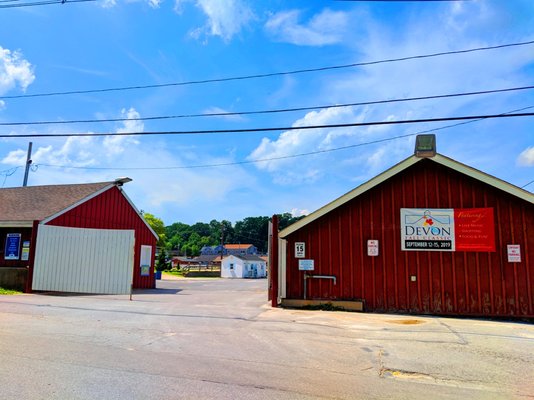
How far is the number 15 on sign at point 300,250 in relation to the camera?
1412 cm

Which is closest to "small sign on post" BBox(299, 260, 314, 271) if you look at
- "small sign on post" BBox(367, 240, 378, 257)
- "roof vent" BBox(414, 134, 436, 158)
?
"small sign on post" BBox(367, 240, 378, 257)

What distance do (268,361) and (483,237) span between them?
30.5 feet

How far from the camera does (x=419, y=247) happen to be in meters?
13.3

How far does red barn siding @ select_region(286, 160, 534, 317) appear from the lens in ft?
41.4

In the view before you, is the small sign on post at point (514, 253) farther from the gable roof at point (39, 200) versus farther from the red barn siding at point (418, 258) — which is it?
the gable roof at point (39, 200)

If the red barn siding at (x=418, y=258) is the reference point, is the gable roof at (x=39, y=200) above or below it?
above

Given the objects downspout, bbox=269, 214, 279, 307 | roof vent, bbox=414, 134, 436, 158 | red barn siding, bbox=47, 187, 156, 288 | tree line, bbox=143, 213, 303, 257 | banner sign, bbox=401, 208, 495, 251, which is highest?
tree line, bbox=143, 213, 303, 257

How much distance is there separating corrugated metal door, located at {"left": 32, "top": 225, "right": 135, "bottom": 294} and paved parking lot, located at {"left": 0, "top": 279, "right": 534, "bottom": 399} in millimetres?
4577

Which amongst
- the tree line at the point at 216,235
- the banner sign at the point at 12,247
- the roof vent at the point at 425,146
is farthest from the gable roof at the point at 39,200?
the tree line at the point at 216,235

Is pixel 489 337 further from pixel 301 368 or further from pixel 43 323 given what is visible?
pixel 43 323

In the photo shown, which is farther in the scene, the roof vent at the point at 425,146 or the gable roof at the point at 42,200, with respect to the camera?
the gable roof at the point at 42,200

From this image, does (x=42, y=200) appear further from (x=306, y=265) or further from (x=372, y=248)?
(x=372, y=248)

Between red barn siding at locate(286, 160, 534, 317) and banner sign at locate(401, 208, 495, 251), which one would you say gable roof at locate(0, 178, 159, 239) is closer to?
red barn siding at locate(286, 160, 534, 317)

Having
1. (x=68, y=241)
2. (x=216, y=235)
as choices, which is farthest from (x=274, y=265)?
(x=216, y=235)
